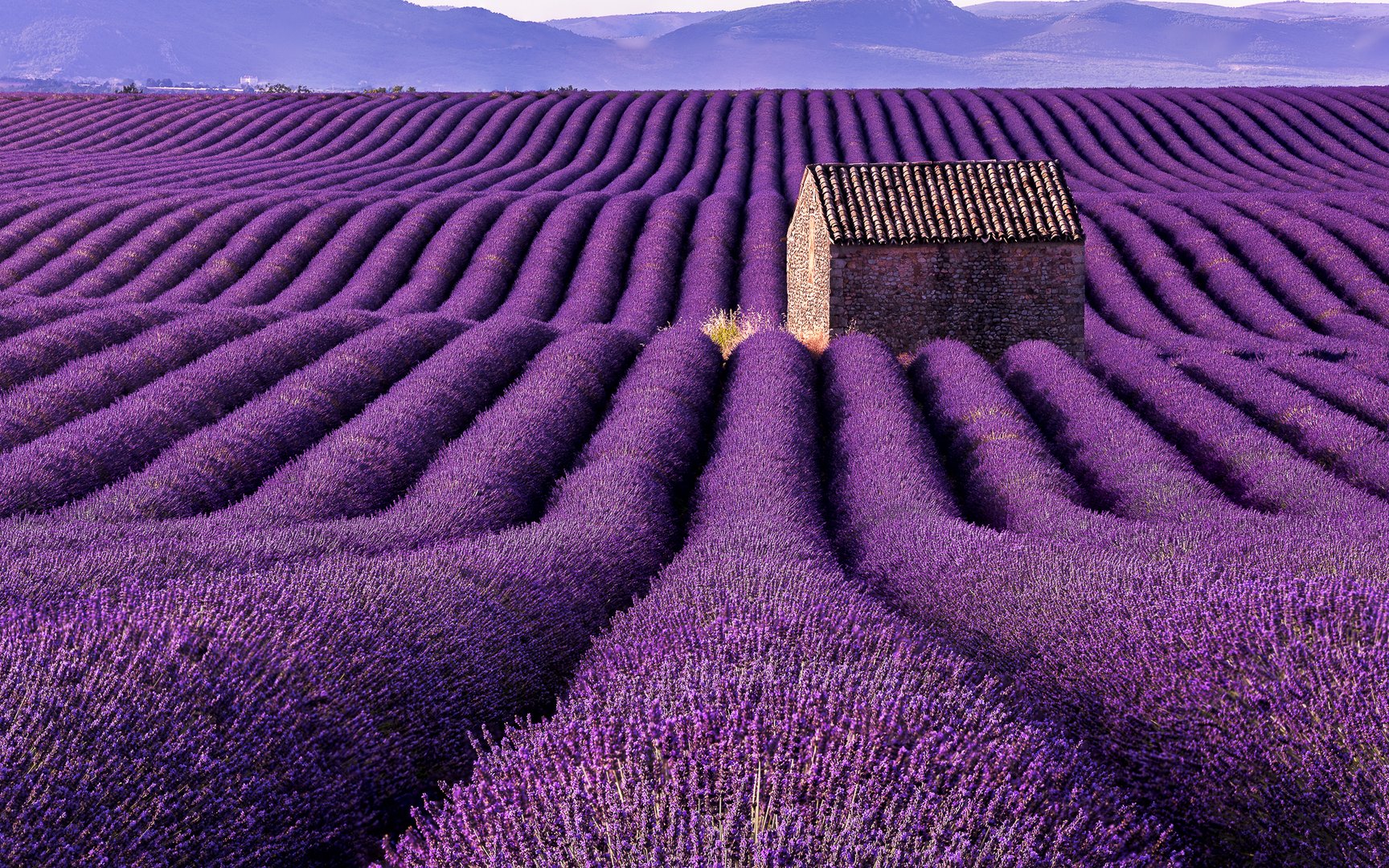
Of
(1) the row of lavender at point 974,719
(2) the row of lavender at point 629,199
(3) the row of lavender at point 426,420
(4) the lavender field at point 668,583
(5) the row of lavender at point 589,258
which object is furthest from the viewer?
(2) the row of lavender at point 629,199

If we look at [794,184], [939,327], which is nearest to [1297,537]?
[939,327]

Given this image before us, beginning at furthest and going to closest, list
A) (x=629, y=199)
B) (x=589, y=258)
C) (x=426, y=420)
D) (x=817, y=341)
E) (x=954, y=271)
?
(x=629, y=199), (x=589, y=258), (x=817, y=341), (x=954, y=271), (x=426, y=420)

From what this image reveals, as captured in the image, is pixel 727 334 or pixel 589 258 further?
pixel 589 258

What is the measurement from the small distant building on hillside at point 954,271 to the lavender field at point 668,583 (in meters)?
0.97

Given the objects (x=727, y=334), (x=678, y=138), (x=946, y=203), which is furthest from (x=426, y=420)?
(x=678, y=138)

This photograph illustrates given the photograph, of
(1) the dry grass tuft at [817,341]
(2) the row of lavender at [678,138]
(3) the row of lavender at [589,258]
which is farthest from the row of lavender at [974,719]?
(2) the row of lavender at [678,138]

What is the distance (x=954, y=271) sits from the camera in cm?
1473

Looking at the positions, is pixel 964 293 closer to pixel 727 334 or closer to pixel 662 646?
pixel 727 334

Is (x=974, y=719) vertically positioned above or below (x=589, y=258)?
above

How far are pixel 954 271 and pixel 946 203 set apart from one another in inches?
53.1

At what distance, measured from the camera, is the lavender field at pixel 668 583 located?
2.26 metres

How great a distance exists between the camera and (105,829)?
6.89 ft

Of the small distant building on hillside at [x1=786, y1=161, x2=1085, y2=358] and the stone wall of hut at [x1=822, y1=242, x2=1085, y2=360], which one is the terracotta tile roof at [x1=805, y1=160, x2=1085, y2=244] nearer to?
the small distant building on hillside at [x1=786, y1=161, x2=1085, y2=358]

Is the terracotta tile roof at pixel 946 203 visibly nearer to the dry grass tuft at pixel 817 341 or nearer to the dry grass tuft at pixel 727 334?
the dry grass tuft at pixel 817 341
